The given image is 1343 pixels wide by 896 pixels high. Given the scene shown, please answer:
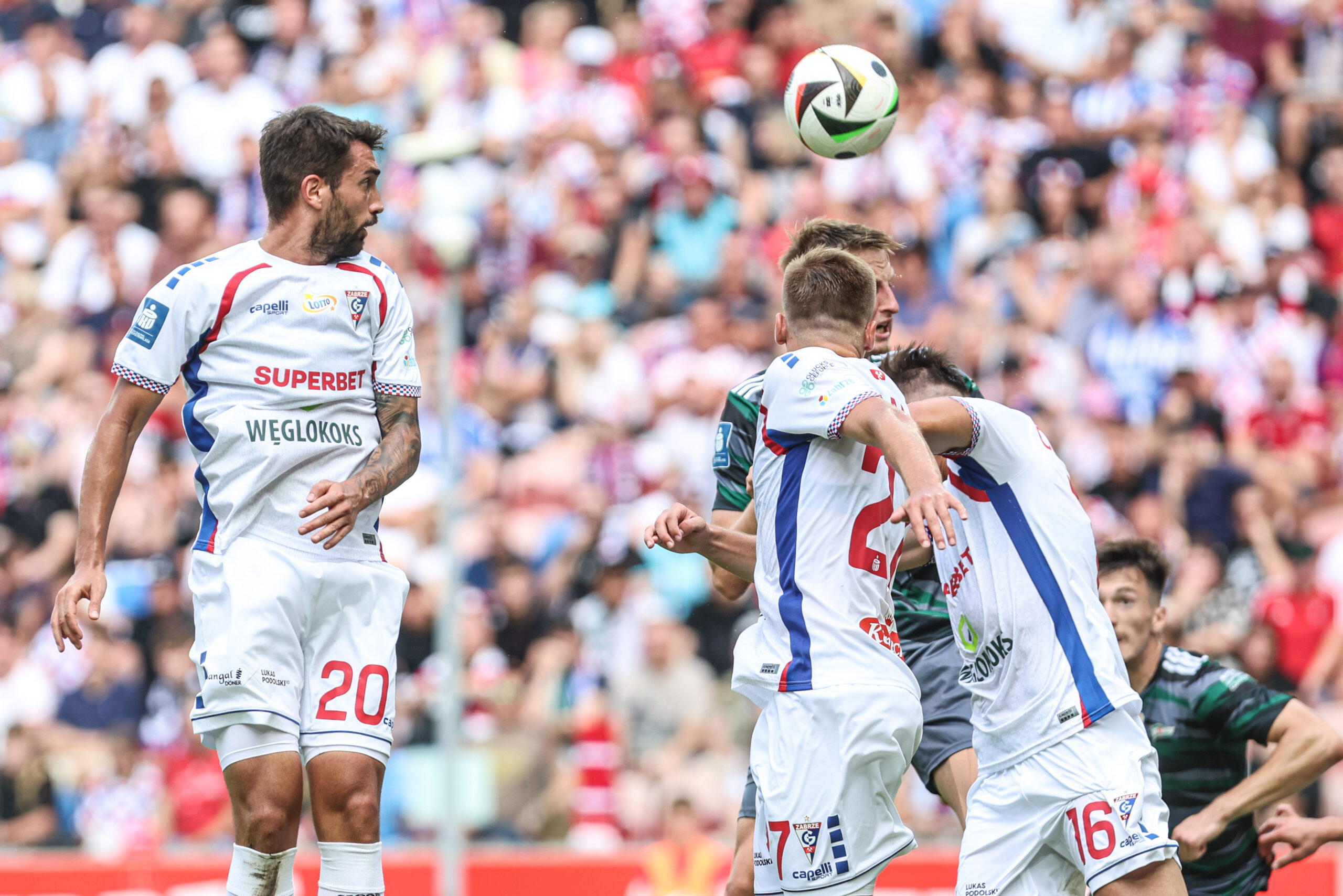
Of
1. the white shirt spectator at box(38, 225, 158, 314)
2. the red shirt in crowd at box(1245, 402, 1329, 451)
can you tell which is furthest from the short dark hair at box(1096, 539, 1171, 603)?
the white shirt spectator at box(38, 225, 158, 314)

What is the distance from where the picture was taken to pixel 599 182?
Result: 17.0 meters

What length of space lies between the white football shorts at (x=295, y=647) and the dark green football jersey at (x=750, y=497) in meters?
1.45

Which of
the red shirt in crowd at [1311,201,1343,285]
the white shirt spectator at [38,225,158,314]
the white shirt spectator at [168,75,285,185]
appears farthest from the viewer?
the white shirt spectator at [168,75,285,185]

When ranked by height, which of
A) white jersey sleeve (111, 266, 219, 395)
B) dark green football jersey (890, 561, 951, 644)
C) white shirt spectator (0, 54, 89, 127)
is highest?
white shirt spectator (0, 54, 89, 127)

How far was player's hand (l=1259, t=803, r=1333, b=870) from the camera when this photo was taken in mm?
6484

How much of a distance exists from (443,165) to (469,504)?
3.03m

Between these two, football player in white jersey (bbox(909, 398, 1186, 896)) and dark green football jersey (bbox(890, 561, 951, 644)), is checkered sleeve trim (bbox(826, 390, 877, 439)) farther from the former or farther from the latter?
dark green football jersey (bbox(890, 561, 951, 644))

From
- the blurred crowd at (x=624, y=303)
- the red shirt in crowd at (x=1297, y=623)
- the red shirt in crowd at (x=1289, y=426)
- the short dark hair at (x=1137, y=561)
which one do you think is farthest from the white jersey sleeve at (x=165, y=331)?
the red shirt in crowd at (x=1289, y=426)

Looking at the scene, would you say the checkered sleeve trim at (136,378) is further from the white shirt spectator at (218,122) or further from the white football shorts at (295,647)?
the white shirt spectator at (218,122)

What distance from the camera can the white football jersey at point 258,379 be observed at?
→ 588cm

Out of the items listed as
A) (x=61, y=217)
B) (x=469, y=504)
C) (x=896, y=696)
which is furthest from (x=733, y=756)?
(x=61, y=217)

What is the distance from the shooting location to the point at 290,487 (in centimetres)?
590

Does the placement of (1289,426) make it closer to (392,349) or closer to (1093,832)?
(1093,832)

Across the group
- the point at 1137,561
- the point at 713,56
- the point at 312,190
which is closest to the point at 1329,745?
the point at 1137,561
